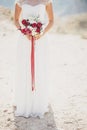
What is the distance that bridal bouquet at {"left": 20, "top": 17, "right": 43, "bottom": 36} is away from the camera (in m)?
6.11

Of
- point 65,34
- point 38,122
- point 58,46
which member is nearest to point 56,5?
point 65,34

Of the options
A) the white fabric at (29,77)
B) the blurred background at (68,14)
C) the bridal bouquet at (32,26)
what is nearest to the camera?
the bridal bouquet at (32,26)

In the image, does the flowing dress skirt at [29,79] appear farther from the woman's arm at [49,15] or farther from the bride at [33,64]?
the woman's arm at [49,15]

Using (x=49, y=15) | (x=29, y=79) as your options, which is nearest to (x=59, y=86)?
(x=29, y=79)

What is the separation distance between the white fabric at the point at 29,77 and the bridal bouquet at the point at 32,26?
3.3 inches

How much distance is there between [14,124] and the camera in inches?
249

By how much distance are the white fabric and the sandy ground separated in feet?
0.61

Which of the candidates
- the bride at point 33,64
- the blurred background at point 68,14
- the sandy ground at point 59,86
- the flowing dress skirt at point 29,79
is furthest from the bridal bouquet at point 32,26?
the blurred background at point 68,14

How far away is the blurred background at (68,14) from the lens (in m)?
14.1

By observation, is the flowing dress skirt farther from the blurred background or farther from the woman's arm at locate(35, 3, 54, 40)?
the blurred background

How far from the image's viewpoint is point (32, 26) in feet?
20.1

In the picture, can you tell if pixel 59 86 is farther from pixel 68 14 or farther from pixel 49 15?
pixel 68 14

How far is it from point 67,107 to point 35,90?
2.85 feet

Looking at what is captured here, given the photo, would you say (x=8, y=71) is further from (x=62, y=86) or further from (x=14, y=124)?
(x=14, y=124)
